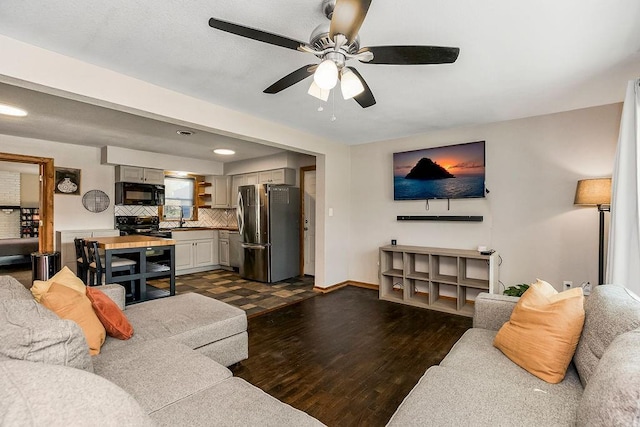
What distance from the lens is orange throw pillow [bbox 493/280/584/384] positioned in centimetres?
146

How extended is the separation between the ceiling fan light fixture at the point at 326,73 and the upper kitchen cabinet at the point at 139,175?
5.05m

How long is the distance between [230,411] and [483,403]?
3.43 ft

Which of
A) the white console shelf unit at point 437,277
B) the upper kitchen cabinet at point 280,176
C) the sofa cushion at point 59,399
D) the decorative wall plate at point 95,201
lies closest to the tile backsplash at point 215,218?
the decorative wall plate at point 95,201

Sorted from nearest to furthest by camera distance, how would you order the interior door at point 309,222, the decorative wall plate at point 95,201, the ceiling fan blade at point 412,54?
the ceiling fan blade at point 412,54, the decorative wall plate at point 95,201, the interior door at point 309,222

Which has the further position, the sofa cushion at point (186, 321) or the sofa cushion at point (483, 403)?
the sofa cushion at point (186, 321)

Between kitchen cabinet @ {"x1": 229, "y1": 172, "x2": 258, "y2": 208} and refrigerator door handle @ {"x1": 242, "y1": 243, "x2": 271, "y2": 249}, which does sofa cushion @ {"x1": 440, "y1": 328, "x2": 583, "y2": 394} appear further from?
kitchen cabinet @ {"x1": 229, "y1": 172, "x2": 258, "y2": 208}

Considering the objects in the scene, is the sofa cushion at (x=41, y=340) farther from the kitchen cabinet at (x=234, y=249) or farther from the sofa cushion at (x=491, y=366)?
the kitchen cabinet at (x=234, y=249)

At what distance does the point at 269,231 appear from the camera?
521 centimetres

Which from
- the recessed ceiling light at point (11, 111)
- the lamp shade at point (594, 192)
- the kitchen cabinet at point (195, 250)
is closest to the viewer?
the lamp shade at point (594, 192)

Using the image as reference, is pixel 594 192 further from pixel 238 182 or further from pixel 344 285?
pixel 238 182

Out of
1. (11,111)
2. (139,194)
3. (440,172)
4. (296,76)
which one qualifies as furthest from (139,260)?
(440,172)

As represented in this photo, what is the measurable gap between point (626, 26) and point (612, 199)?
1.53 meters

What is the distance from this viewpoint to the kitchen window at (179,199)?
6.57 m

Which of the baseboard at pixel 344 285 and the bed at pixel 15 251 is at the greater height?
the bed at pixel 15 251
